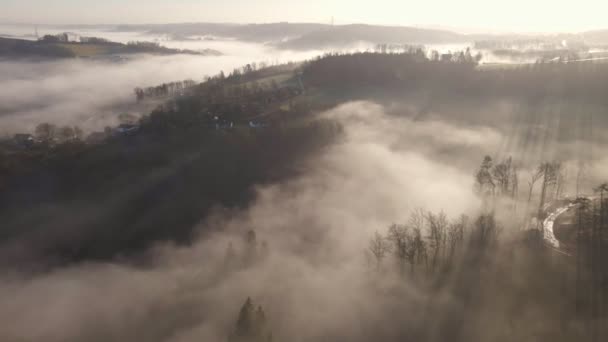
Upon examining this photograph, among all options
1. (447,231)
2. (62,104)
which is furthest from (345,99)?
(62,104)

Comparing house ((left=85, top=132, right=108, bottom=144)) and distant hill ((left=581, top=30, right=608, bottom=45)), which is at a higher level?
distant hill ((left=581, top=30, right=608, bottom=45))

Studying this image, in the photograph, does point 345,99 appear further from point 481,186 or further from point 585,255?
point 585,255

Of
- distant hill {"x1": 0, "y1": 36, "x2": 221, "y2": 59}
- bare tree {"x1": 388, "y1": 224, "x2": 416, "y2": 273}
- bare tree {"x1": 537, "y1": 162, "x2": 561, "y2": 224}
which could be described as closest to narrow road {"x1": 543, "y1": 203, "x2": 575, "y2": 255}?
bare tree {"x1": 537, "y1": 162, "x2": 561, "y2": 224}

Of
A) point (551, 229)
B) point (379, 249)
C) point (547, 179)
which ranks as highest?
point (547, 179)

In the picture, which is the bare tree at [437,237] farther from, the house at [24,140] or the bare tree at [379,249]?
the house at [24,140]

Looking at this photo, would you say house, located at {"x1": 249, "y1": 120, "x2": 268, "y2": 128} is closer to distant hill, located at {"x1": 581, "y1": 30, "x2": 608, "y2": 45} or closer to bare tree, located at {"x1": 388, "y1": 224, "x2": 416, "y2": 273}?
bare tree, located at {"x1": 388, "y1": 224, "x2": 416, "y2": 273}

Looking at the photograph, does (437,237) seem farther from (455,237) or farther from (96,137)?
(96,137)

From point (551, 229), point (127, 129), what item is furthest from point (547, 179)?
point (127, 129)

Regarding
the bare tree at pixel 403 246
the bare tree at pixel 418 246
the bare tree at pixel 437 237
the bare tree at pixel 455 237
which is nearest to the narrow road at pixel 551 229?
the bare tree at pixel 455 237

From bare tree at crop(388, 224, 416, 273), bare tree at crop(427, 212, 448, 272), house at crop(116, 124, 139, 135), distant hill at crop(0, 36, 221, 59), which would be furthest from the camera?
distant hill at crop(0, 36, 221, 59)

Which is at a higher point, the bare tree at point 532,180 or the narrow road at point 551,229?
the bare tree at point 532,180

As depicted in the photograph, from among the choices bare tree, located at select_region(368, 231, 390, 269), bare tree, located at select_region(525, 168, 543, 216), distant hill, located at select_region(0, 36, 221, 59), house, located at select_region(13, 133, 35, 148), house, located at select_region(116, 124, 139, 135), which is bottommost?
bare tree, located at select_region(368, 231, 390, 269)
